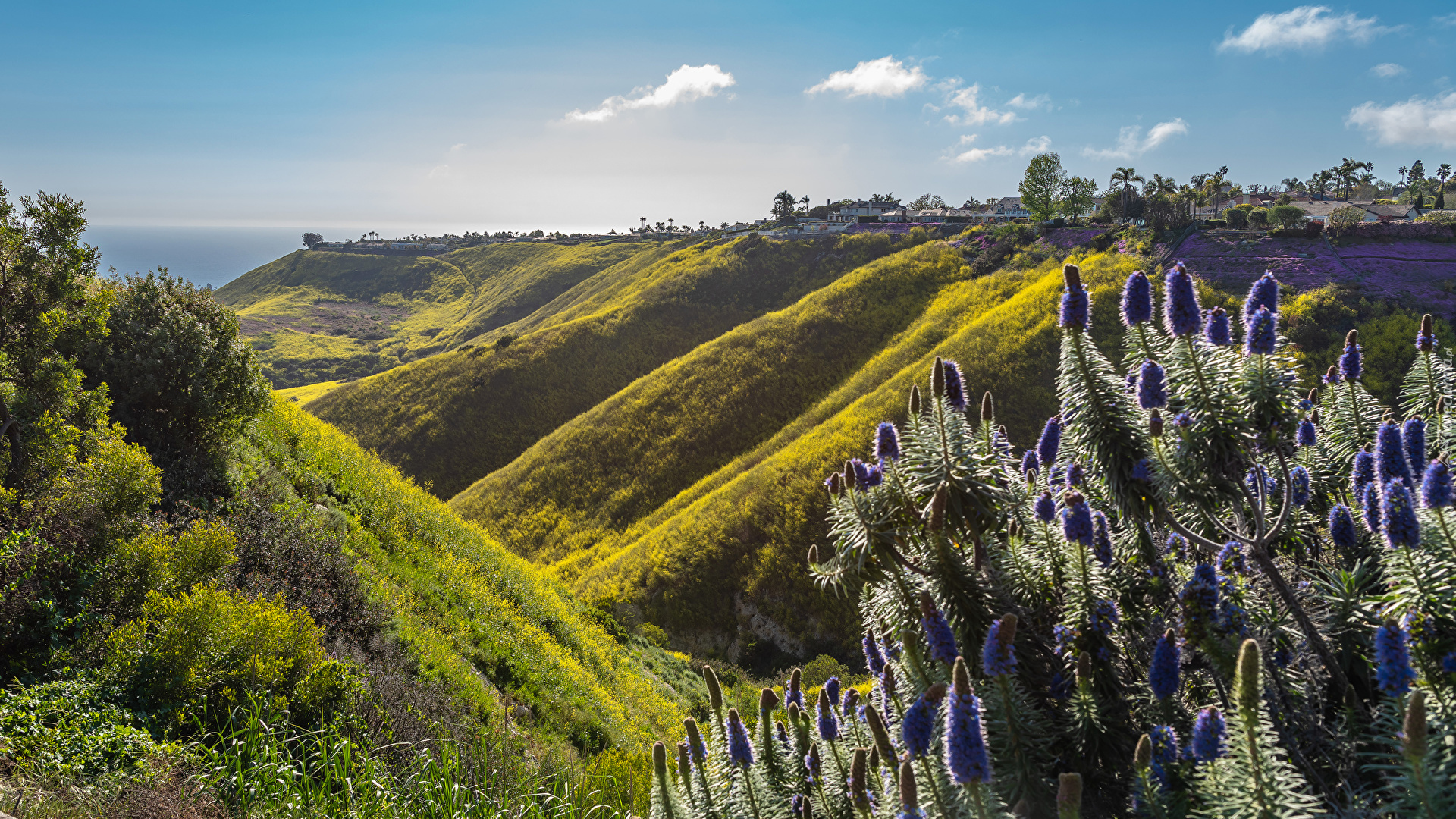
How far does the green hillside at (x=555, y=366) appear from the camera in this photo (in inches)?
1757

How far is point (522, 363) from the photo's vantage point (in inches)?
2015

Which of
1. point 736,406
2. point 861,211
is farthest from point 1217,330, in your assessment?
point 861,211

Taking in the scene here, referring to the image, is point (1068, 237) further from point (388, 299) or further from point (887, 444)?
point (388, 299)

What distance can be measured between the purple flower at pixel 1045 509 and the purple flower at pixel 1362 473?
1.70 meters

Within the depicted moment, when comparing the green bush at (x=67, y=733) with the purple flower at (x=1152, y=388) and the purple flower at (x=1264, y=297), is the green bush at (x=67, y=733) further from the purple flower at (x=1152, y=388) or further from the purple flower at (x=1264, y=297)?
the purple flower at (x=1264, y=297)

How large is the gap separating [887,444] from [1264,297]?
2.07 m

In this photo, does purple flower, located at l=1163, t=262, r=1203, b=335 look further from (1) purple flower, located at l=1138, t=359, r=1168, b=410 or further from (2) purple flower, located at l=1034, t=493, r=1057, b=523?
(2) purple flower, located at l=1034, t=493, r=1057, b=523

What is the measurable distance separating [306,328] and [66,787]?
12131cm

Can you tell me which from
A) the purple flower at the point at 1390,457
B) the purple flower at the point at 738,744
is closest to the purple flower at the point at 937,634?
the purple flower at the point at 738,744

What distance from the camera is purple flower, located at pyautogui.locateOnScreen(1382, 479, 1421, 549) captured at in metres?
2.62

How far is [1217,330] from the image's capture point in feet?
11.0

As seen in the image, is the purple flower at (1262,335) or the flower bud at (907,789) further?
the purple flower at (1262,335)

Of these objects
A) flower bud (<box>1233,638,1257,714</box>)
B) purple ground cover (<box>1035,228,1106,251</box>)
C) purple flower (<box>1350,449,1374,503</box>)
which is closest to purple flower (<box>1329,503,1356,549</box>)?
purple flower (<box>1350,449,1374,503</box>)

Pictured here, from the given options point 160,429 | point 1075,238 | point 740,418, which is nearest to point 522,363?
point 740,418
